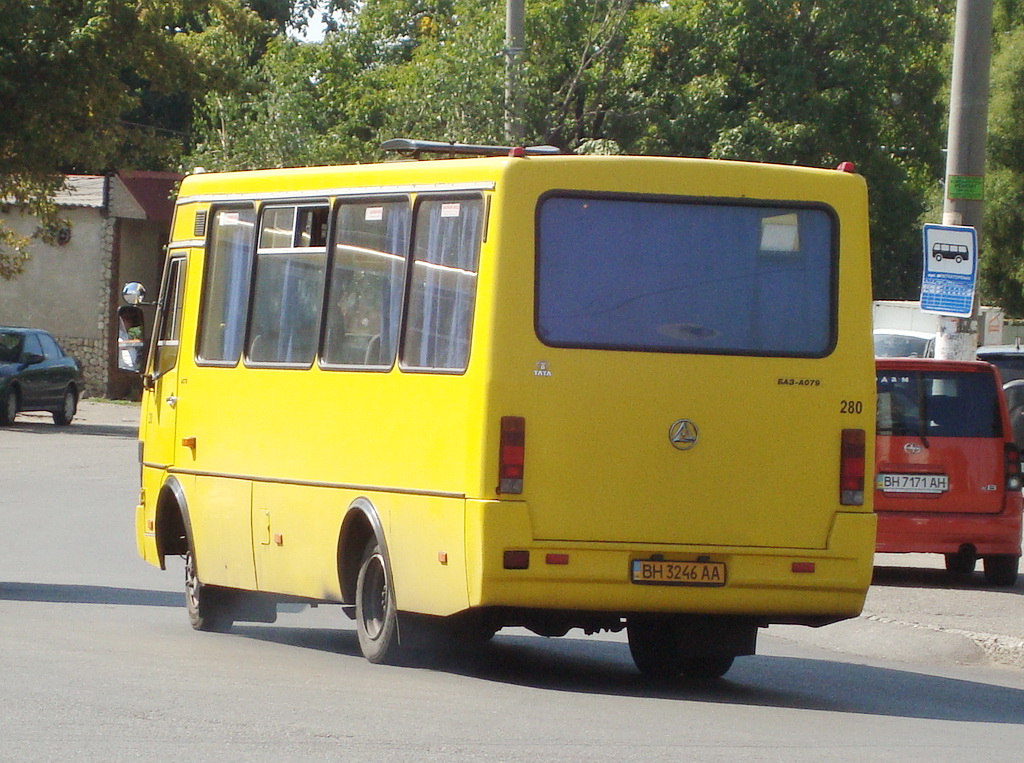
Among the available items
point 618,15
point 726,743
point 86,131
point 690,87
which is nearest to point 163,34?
point 86,131

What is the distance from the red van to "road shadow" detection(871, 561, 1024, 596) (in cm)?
23

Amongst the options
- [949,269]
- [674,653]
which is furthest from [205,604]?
[949,269]

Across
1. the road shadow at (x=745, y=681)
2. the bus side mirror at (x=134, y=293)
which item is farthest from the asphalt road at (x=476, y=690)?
the bus side mirror at (x=134, y=293)

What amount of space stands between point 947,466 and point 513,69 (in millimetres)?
15388

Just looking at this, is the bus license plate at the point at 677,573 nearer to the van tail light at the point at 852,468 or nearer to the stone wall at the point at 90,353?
the van tail light at the point at 852,468

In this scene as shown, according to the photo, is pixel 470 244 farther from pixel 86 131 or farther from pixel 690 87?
pixel 690 87

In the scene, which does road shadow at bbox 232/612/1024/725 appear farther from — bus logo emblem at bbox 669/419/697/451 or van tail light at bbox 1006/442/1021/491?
van tail light at bbox 1006/442/1021/491

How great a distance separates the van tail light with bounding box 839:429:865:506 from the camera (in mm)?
9594

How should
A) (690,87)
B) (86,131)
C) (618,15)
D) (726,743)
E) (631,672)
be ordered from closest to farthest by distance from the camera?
(726,743), (631,672), (86,131), (618,15), (690,87)

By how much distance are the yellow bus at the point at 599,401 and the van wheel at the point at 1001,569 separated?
5803 millimetres

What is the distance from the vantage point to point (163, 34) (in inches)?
1398

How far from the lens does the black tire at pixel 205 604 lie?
12047mm

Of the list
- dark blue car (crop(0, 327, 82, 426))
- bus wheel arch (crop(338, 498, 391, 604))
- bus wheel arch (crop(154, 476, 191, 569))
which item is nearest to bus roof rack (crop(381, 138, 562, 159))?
bus wheel arch (crop(338, 498, 391, 604))

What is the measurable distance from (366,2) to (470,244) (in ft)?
133
